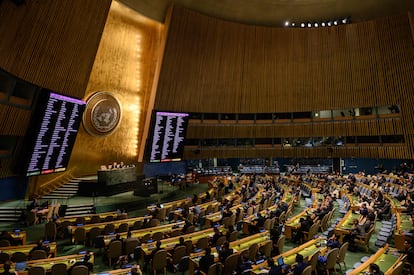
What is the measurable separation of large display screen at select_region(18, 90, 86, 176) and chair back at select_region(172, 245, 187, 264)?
8.21 meters

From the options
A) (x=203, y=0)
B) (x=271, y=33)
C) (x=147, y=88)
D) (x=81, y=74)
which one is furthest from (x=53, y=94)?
(x=271, y=33)

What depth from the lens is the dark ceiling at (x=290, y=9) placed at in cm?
2209

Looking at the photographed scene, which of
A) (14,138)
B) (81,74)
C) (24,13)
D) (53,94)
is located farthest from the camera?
(81,74)

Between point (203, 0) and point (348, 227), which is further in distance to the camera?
point (203, 0)

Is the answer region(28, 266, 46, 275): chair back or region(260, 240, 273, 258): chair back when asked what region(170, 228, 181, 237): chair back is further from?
region(28, 266, 46, 275): chair back

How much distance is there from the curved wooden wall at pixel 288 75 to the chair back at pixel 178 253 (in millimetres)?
15661

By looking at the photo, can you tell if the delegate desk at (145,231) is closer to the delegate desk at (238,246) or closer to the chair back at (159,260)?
the chair back at (159,260)

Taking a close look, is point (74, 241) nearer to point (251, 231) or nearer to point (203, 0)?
point (251, 231)

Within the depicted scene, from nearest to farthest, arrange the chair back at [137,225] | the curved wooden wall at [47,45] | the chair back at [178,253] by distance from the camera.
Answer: the chair back at [178,253] < the chair back at [137,225] < the curved wooden wall at [47,45]

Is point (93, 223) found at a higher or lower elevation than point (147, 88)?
lower

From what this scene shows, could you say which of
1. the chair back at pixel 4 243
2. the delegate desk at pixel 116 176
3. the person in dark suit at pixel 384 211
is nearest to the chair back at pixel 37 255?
the chair back at pixel 4 243

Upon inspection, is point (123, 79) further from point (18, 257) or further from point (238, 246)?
point (238, 246)

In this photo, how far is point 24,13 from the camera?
34.3 ft

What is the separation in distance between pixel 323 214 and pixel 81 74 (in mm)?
13555
